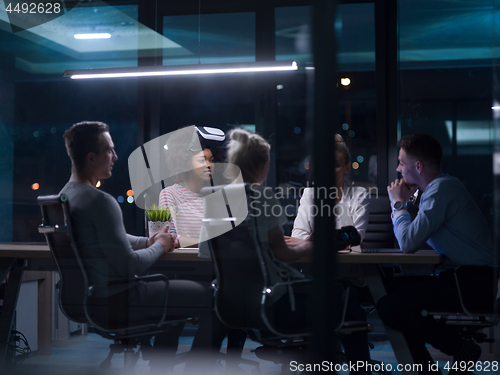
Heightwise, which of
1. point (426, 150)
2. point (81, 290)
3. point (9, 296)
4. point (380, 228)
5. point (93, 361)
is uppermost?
point (426, 150)

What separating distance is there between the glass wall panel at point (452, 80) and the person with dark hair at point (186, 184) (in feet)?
6.71

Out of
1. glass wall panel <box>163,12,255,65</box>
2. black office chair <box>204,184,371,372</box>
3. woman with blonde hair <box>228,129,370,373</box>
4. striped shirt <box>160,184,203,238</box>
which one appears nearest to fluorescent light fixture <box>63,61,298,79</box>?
glass wall panel <box>163,12,255,65</box>

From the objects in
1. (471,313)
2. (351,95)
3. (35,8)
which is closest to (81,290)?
(471,313)

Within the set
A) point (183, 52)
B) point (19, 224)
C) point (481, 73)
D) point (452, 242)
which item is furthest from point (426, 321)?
point (19, 224)

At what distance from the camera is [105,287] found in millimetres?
2045

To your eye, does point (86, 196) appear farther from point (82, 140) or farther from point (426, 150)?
point (426, 150)

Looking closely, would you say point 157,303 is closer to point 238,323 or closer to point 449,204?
point 238,323

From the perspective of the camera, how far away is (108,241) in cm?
204

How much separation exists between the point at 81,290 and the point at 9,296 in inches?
38.1

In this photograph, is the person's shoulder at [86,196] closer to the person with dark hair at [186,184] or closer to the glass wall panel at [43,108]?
the person with dark hair at [186,184]

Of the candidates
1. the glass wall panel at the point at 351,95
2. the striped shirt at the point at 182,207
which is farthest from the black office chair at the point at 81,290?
the glass wall panel at the point at 351,95

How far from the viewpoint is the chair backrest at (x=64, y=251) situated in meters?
1.99

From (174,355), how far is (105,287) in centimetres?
67

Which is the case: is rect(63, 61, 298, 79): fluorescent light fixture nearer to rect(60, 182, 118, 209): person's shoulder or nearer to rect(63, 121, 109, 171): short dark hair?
rect(63, 121, 109, 171): short dark hair
